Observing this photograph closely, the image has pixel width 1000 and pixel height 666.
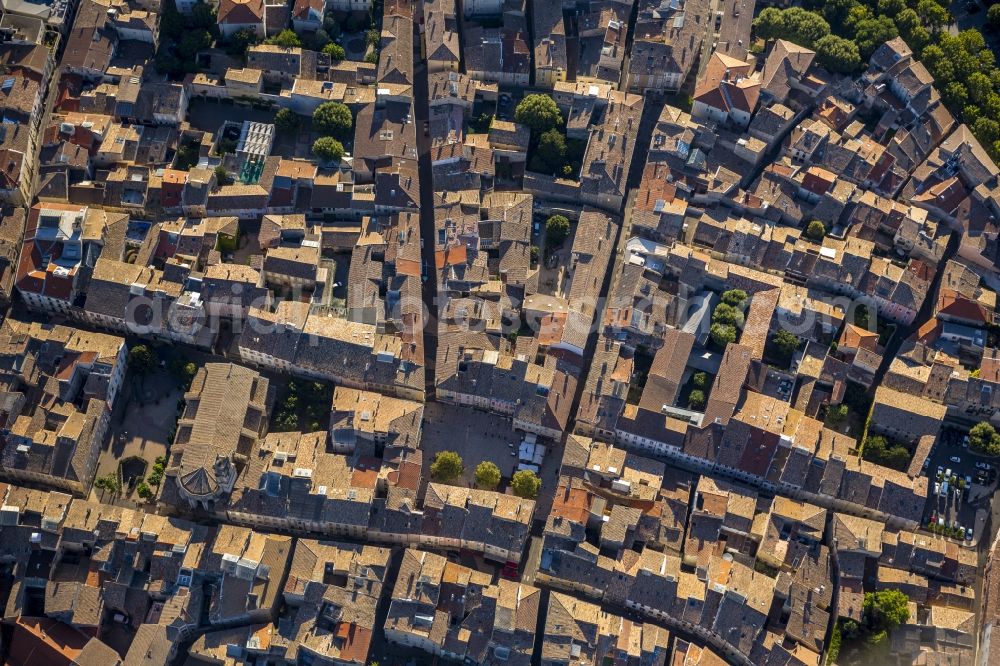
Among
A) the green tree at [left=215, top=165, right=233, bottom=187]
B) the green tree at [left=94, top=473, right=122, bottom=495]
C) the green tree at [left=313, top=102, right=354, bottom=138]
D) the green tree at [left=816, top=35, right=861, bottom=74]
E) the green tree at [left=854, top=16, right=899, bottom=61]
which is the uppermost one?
the green tree at [left=854, top=16, right=899, bottom=61]

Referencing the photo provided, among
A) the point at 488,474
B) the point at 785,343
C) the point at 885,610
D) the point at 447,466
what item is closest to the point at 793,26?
the point at 785,343

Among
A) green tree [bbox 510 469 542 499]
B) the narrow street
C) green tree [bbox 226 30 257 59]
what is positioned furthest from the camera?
green tree [bbox 226 30 257 59]

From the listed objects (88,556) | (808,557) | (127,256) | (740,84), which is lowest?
(88,556)

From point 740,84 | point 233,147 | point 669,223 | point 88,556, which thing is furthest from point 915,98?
point 88,556

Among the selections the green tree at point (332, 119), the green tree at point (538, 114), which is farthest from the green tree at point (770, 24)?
the green tree at point (332, 119)

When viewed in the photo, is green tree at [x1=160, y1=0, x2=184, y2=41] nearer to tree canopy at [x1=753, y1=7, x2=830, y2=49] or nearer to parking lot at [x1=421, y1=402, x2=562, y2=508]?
parking lot at [x1=421, y1=402, x2=562, y2=508]

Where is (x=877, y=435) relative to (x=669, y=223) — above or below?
below

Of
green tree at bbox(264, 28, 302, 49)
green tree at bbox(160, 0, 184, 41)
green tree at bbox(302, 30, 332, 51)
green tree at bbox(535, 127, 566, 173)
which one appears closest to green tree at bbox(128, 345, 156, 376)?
green tree at bbox(264, 28, 302, 49)

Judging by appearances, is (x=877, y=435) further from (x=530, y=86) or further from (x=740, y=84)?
(x=530, y=86)
